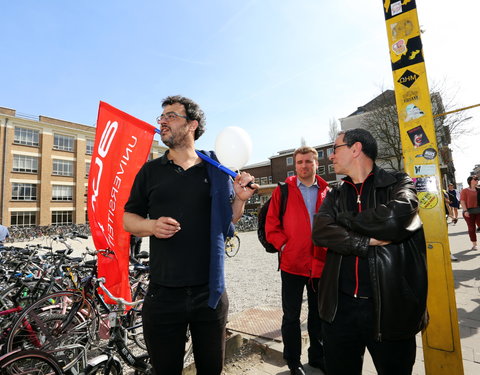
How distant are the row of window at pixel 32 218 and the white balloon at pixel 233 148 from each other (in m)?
35.1

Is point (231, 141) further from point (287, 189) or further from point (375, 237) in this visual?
point (287, 189)

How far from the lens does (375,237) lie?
1.54 metres

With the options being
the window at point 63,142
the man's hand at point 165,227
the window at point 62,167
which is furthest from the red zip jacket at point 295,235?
the window at point 63,142

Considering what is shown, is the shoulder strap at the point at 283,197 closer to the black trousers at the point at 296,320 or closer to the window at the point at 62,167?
the black trousers at the point at 296,320

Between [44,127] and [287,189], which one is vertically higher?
[44,127]

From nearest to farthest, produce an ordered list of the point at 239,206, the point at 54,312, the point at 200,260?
the point at 200,260, the point at 239,206, the point at 54,312

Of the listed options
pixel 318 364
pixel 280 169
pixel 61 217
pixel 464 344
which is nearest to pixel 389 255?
pixel 318 364

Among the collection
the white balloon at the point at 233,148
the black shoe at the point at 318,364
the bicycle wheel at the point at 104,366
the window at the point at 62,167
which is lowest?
the black shoe at the point at 318,364

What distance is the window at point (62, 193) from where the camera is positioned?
31.1 m

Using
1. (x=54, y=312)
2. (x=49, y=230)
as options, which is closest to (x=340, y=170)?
(x=54, y=312)

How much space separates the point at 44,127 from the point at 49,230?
12808mm

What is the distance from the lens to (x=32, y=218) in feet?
97.2

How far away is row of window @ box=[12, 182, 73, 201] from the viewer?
94.5 ft

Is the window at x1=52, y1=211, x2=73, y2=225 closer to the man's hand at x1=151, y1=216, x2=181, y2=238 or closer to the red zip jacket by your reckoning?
the red zip jacket
